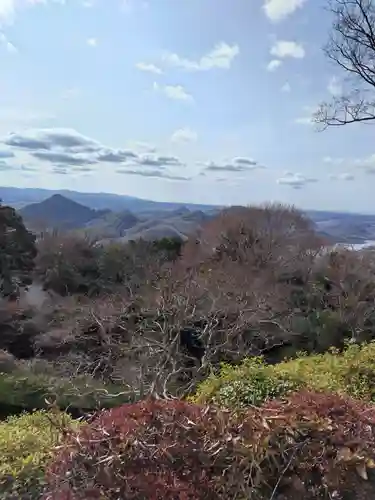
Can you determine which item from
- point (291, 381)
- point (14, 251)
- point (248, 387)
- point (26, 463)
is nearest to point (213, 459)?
point (26, 463)

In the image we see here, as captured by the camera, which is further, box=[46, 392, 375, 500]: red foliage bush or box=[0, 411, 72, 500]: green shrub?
box=[0, 411, 72, 500]: green shrub

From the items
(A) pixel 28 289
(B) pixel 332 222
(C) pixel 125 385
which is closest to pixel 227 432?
(C) pixel 125 385

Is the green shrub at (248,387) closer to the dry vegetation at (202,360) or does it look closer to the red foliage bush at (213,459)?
the dry vegetation at (202,360)

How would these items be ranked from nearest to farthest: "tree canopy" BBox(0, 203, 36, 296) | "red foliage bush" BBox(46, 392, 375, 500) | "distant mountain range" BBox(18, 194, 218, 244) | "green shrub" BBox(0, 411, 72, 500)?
1. "red foliage bush" BBox(46, 392, 375, 500)
2. "green shrub" BBox(0, 411, 72, 500)
3. "tree canopy" BBox(0, 203, 36, 296)
4. "distant mountain range" BBox(18, 194, 218, 244)

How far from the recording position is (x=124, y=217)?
1185 inches

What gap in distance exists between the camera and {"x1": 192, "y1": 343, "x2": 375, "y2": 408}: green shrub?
132 inches

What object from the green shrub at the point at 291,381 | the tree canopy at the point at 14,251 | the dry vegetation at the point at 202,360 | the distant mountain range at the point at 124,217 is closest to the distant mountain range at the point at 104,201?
the distant mountain range at the point at 124,217

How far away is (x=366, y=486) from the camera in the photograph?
1802 millimetres

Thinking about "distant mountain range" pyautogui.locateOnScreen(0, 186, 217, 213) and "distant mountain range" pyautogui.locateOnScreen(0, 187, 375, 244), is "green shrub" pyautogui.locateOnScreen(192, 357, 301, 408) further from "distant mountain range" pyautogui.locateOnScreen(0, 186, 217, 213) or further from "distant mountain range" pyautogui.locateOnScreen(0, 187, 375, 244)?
"distant mountain range" pyautogui.locateOnScreen(0, 186, 217, 213)

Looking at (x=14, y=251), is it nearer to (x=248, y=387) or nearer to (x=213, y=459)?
(x=248, y=387)

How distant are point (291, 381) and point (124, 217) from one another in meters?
27.1

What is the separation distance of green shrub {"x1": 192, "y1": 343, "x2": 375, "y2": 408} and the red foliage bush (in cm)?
136

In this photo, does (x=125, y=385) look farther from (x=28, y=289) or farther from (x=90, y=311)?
(x=28, y=289)

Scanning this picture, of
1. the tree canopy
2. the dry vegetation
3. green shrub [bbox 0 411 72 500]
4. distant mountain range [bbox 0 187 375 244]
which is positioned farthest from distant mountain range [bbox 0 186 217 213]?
green shrub [bbox 0 411 72 500]
